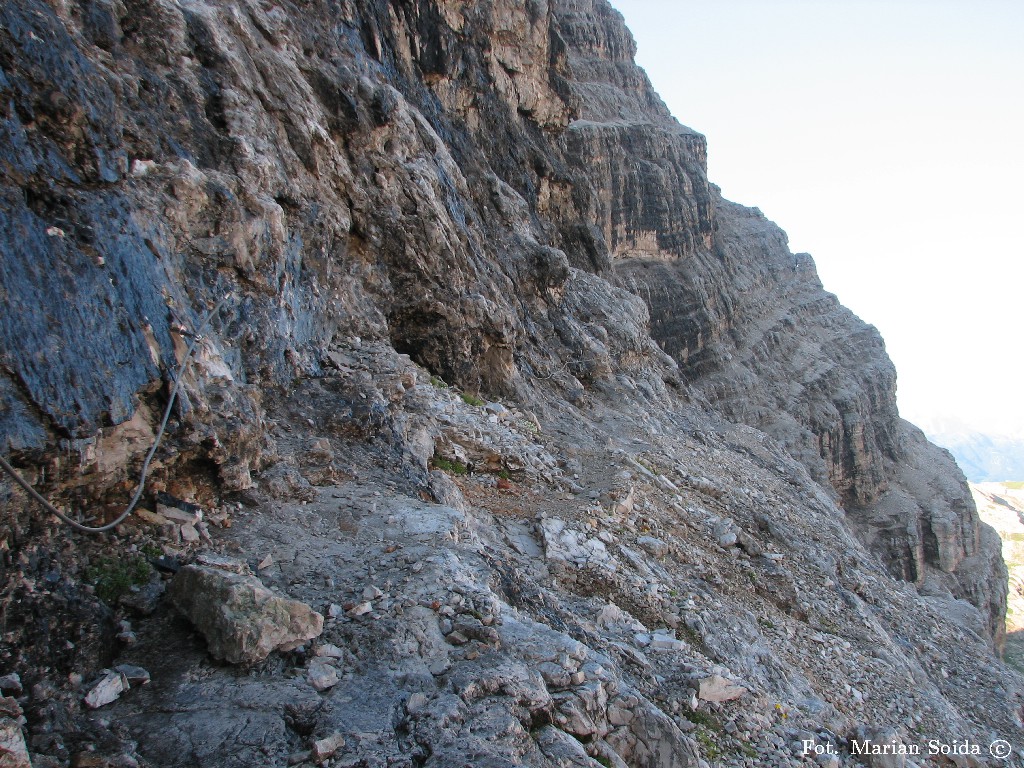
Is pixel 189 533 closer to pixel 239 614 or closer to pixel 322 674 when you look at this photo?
pixel 239 614

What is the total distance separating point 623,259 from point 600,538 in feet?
108

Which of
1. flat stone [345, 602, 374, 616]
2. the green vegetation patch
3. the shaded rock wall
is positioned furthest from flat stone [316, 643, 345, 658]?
the shaded rock wall

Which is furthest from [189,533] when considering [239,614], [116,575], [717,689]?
[717,689]

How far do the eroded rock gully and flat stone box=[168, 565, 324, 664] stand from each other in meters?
0.03

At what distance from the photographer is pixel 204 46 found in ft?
31.4

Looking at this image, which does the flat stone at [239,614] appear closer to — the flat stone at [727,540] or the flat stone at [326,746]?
the flat stone at [326,746]

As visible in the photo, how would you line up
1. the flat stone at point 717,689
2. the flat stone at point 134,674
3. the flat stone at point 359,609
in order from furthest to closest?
the flat stone at point 717,689, the flat stone at point 359,609, the flat stone at point 134,674

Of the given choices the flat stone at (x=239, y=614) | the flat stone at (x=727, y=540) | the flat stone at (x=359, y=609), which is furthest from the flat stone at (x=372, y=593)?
the flat stone at (x=727, y=540)

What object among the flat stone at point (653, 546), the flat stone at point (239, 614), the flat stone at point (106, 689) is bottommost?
the flat stone at point (106, 689)

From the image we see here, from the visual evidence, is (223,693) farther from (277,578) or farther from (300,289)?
(300,289)

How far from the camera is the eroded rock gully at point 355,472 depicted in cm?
428

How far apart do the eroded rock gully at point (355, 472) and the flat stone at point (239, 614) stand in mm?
33

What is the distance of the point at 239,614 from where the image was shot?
445 cm

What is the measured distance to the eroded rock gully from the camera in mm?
4281
